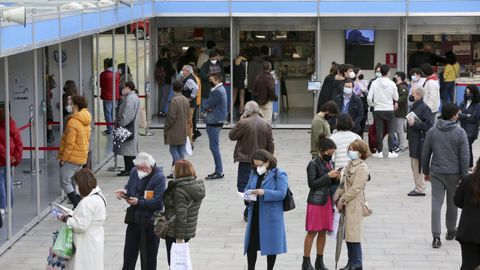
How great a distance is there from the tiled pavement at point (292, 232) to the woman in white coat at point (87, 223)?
1856 millimetres

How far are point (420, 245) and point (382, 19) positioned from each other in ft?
34.4

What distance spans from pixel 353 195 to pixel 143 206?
2.10 m

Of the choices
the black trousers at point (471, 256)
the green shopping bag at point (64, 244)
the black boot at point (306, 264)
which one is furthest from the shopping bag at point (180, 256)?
the black trousers at point (471, 256)

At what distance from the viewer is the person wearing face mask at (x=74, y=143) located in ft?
43.1

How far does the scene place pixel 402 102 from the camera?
1789cm

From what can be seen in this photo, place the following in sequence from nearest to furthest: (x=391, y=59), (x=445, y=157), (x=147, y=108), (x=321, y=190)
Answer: (x=321, y=190), (x=445, y=157), (x=147, y=108), (x=391, y=59)

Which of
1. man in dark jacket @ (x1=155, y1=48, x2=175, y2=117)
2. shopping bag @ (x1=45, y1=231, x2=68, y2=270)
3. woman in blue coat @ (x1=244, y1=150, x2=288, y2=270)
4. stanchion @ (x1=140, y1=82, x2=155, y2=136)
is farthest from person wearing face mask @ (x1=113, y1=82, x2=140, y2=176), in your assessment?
shopping bag @ (x1=45, y1=231, x2=68, y2=270)

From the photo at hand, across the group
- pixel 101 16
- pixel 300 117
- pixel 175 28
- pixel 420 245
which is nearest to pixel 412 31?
pixel 300 117

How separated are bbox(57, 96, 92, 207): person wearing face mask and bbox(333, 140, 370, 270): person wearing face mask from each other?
3.88 m

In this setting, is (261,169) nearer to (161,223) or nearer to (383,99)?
(161,223)

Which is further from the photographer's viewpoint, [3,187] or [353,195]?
[3,187]

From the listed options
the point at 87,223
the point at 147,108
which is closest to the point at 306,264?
the point at 87,223

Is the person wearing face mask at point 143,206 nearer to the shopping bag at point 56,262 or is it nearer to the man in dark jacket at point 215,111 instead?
the shopping bag at point 56,262

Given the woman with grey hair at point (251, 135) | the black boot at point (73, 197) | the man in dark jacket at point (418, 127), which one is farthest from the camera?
the man in dark jacket at point (418, 127)
